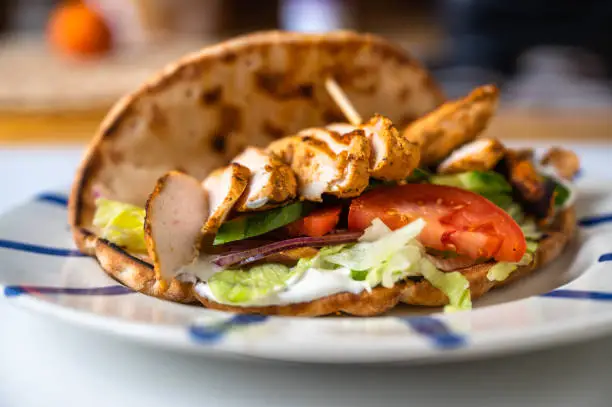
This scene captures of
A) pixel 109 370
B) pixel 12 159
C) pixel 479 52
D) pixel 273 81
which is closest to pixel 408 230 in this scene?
pixel 109 370

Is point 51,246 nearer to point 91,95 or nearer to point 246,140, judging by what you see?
point 246,140

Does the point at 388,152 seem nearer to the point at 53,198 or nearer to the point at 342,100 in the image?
the point at 342,100

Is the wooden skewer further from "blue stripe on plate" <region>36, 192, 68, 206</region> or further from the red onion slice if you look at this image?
"blue stripe on plate" <region>36, 192, 68, 206</region>

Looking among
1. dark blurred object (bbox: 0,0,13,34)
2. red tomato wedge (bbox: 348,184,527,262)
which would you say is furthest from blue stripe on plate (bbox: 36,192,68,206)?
dark blurred object (bbox: 0,0,13,34)

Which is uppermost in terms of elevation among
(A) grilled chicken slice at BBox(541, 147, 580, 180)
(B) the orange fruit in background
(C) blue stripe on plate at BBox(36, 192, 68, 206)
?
(B) the orange fruit in background

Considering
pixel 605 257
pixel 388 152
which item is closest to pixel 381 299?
pixel 388 152

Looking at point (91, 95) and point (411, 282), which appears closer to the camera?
point (411, 282)

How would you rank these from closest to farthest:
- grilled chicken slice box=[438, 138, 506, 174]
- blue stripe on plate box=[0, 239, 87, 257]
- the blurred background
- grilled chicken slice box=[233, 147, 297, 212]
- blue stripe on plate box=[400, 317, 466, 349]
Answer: blue stripe on plate box=[400, 317, 466, 349]
grilled chicken slice box=[233, 147, 297, 212]
blue stripe on plate box=[0, 239, 87, 257]
grilled chicken slice box=[438, 138, 506, 174]
the blurred background
